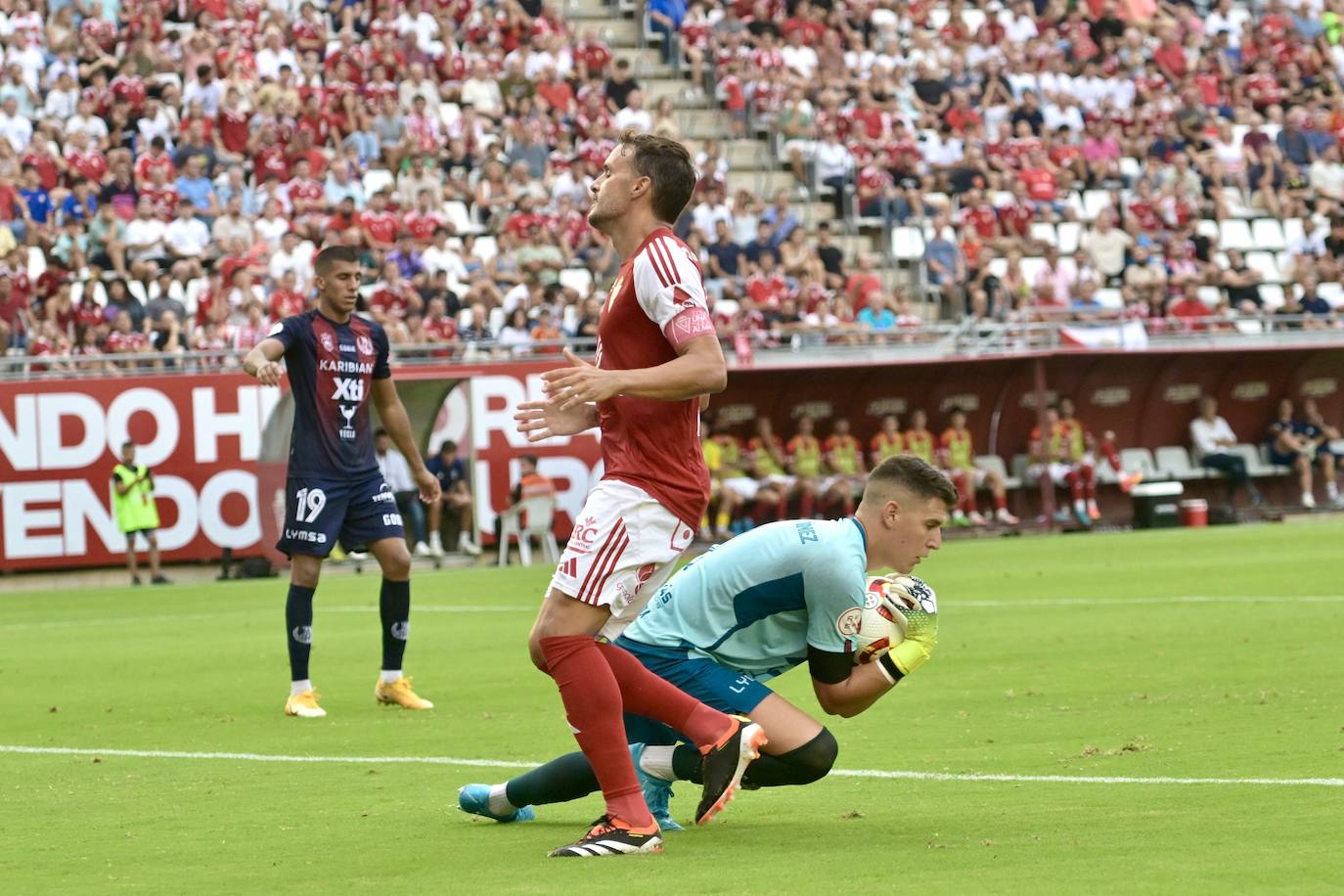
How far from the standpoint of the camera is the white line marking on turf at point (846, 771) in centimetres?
700

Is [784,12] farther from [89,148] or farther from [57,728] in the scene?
[57,728]

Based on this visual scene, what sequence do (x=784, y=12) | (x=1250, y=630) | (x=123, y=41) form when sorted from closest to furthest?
→ (x=1250, y=630), (x=123, y=41), (x=784, y=12)

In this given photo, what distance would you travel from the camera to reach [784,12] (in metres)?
36.1

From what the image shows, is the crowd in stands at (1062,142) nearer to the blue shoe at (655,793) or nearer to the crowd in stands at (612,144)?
the crowd in stands at (612,144)

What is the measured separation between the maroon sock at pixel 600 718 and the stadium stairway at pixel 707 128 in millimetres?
26335

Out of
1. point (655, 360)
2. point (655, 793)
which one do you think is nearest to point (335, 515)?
point (655, 793)

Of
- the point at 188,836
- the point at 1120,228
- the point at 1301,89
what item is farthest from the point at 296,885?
the point at 1301,89

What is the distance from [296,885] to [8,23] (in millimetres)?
24954

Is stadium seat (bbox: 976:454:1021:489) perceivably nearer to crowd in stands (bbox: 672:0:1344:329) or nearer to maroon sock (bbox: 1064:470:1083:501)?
maroon sock (bbox: 1064:470:1083:501)

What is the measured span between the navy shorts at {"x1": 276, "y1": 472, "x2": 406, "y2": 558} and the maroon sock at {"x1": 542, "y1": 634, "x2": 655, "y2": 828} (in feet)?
16.2

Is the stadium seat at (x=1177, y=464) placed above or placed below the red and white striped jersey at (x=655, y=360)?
below

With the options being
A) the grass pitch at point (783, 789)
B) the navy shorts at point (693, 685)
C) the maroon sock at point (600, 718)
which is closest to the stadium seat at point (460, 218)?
the grass pitch at point (783, 789)

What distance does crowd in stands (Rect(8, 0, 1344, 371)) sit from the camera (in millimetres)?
25984

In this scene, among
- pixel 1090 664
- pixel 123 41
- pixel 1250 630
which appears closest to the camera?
pixel 1090 664
